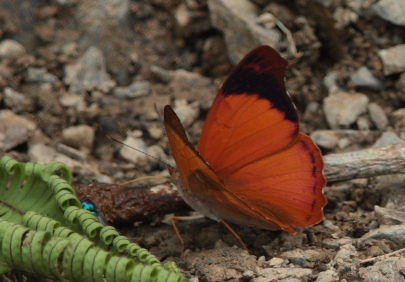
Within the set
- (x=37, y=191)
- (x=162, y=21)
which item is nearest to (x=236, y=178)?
(x=37, y=191)

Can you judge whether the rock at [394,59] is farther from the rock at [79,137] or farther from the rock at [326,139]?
the rock at [79,137]

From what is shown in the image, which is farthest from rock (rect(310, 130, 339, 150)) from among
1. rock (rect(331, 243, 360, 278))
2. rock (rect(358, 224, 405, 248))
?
rock (rect(331, 243, 360, 278))

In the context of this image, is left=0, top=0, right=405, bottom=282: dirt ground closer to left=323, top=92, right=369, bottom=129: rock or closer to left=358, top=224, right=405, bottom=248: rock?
left=323, top=92, right=369, bottom=129: rock

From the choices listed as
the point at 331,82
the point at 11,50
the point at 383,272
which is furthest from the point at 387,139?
the point at 11,50

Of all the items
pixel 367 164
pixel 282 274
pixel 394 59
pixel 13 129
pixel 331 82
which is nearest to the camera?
pixel 282 274

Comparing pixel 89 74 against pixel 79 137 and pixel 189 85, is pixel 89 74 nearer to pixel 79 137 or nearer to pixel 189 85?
pixel 79 137

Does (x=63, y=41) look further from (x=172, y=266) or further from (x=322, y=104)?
(x=172, y=266)
